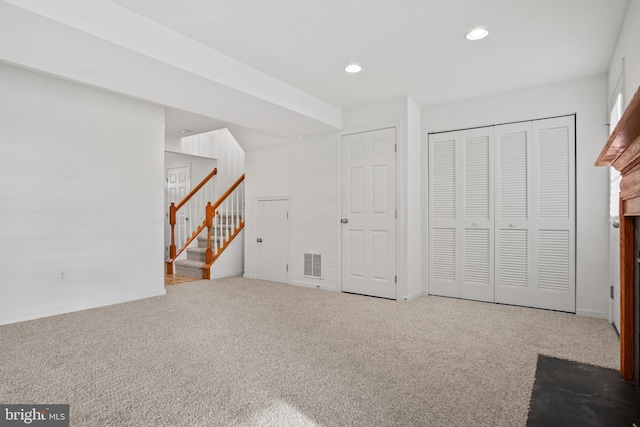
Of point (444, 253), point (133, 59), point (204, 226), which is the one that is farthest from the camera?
point (204, 226)

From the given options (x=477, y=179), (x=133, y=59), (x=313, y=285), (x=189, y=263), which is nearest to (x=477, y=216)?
(x=477, y=179)

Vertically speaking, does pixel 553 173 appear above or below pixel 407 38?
below

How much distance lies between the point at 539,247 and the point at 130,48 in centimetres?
428

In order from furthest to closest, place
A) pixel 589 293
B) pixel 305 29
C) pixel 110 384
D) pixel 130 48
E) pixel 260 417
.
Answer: pixel 589 293
pixel 305 29
pixel 130 48
pixel 110 384
pixel 260 417

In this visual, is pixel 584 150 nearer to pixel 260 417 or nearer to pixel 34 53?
pixel 260 417

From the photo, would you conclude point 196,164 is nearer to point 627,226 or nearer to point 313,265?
point 313,265

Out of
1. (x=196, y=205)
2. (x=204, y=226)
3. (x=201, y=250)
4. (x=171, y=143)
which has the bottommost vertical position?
(x=201, y=250)

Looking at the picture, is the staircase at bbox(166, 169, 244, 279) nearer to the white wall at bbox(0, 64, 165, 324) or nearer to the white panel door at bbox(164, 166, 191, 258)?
the white panel door at bbox(164, 166, 191, 258)

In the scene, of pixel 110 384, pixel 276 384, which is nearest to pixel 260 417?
pixel 276 384

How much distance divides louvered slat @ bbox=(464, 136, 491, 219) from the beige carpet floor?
112 cm

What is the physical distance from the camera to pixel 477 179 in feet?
14.1

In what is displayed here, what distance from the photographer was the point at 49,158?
3.66 metres

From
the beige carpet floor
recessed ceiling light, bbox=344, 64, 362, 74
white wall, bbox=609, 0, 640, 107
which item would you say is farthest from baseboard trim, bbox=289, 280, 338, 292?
white wall, bbox=609, 0, 640, 107

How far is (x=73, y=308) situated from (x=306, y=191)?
315cm
